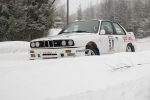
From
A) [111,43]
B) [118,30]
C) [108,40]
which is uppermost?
[118,30]

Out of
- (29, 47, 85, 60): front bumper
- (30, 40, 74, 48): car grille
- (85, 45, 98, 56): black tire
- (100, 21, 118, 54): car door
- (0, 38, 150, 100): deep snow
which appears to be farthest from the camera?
(100, 21, 118, 54): car door

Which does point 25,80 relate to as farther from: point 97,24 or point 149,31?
point 149,31

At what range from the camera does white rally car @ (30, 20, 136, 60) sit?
5.14 metres

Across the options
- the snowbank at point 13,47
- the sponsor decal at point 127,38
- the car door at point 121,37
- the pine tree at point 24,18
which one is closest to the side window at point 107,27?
the car door at point 121,37

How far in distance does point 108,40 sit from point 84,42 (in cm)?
126

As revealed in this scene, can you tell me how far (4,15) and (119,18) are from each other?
33.7 metres

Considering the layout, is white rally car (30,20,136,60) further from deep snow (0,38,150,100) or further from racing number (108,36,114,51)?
deep snow (0,38,150,100)

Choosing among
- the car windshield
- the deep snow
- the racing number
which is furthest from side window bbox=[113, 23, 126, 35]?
the deep snow

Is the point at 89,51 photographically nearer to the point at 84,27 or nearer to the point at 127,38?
the point at 84,27

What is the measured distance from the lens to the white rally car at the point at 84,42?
514cm

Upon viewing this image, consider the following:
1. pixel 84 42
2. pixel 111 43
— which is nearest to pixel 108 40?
pixel 111 43

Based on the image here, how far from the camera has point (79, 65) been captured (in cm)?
369

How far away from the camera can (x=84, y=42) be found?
5.34 m

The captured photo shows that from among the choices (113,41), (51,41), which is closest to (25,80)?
(51,41)
